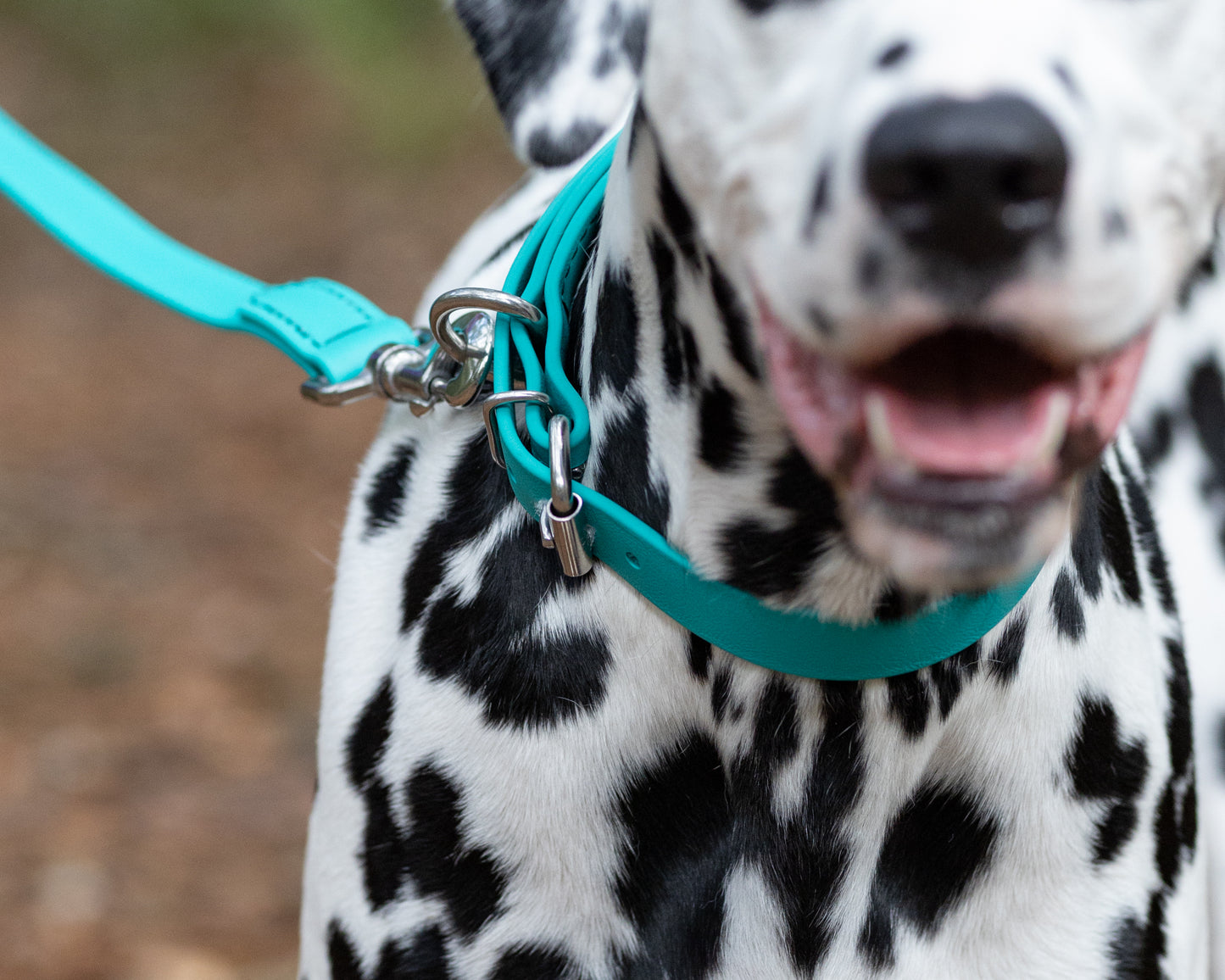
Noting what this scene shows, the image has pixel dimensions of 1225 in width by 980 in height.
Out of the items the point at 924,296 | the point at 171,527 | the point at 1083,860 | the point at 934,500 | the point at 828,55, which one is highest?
the point at 828,55

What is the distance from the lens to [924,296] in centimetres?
104

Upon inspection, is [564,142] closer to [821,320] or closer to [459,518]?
[459,518]

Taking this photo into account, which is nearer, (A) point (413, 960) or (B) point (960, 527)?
(B) point (960, 527)

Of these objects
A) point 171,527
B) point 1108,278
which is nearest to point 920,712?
point 1108,278

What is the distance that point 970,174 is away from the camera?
987mm

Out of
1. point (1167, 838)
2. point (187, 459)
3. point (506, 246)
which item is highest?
point (506, 246)

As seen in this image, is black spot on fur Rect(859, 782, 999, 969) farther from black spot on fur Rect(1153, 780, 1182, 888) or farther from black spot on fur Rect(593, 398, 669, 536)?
black spot on fur Rect(593, 398, 669, 536)

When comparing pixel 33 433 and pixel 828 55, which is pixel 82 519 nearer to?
pixel 33 433

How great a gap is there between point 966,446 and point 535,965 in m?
0.71

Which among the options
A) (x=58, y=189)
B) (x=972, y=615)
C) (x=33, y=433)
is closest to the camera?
(x=972, y=615)

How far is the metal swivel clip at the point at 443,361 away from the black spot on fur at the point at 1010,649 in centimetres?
56

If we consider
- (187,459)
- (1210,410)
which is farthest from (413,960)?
(187,459)

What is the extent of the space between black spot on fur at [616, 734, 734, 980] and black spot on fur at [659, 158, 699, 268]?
483mm

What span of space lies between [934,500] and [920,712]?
0.39 metres
